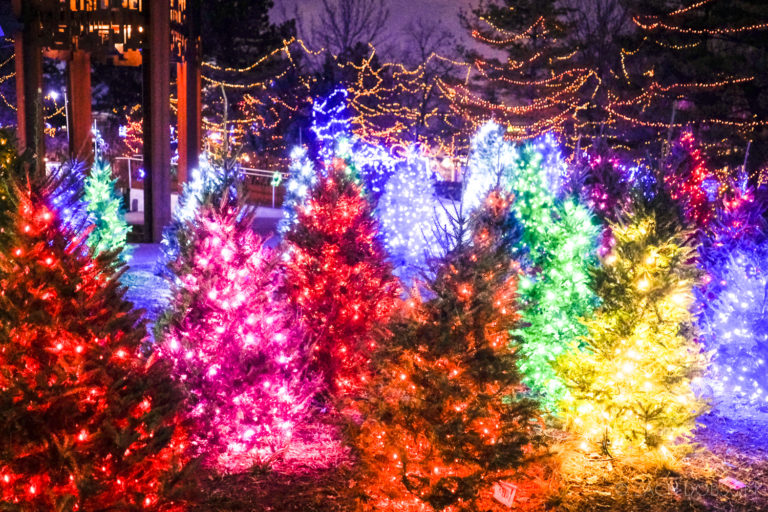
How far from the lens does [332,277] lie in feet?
24.2

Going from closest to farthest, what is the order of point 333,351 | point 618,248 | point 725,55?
point 618,248 < point 333,351 < point 725,55

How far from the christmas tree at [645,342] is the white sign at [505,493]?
2.06 m

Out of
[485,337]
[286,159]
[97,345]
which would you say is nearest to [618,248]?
[485,337]

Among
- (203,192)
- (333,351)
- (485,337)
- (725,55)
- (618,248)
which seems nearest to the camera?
(485,337)

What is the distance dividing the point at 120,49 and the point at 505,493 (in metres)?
14.8

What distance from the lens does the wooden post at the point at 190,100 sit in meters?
16.9

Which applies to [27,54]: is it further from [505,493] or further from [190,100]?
[505,493]

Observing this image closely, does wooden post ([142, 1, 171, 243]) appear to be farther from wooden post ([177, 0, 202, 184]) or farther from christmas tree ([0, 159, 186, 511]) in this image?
christmas tree ([0, 159, 186, 511])

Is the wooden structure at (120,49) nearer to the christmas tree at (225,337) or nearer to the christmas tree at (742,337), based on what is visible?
the christmas tree at (225,337)

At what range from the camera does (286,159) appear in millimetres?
30516

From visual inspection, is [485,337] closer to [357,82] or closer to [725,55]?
[725,55]

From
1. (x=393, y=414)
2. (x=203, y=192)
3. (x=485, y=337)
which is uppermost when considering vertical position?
(x=203, y=192)

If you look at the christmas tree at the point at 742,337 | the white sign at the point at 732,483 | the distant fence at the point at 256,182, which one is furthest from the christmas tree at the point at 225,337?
the distant fence at the point at 256,182

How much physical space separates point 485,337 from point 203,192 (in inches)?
101
